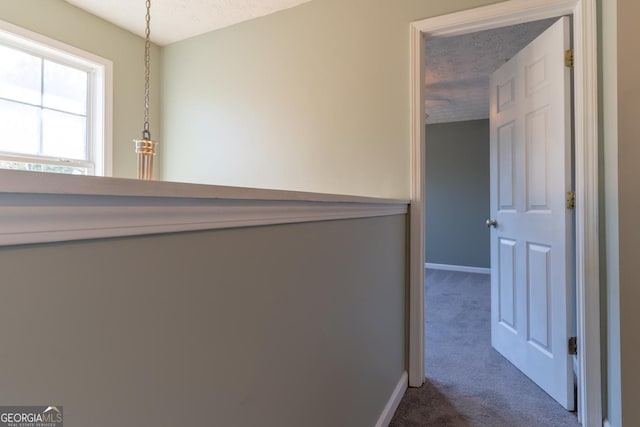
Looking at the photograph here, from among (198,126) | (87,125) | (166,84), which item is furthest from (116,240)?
(166,84)

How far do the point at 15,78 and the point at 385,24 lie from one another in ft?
8.03

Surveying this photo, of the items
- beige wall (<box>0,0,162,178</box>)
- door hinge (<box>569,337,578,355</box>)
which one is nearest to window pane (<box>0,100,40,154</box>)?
beige wall (<box>0,0,162,178</box>)

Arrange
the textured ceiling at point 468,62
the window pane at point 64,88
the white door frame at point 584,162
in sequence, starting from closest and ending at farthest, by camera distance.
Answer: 1. the white door frame at point 584,162
2. the window pane at point 64,88
3. the textured ceiling at point 468,62

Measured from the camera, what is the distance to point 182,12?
7.71 ft

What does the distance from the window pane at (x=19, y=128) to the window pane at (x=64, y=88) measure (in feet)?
0.46

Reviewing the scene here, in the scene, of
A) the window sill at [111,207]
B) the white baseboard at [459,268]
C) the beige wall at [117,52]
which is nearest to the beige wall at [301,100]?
the beige wall at [117,52]

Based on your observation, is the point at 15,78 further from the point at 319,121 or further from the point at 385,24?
the point at 385,24

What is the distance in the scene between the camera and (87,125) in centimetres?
254

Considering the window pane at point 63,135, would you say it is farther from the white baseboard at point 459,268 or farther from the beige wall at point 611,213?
the white baseboard at point 459,268

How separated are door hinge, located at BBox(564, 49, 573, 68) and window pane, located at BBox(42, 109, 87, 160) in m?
3.23

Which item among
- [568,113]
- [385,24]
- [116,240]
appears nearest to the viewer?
[116,240]

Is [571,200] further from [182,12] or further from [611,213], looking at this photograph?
[182,12]

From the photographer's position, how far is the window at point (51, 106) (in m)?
2.10

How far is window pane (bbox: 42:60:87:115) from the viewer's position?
231 centimetres
